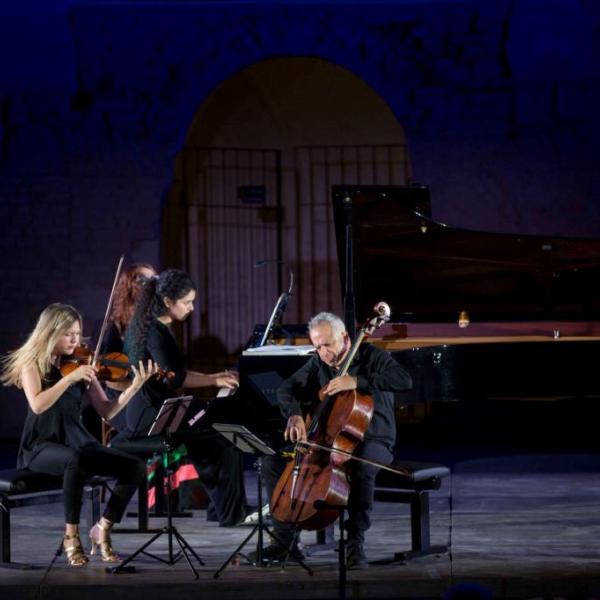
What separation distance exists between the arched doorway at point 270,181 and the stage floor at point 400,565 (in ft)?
14.1

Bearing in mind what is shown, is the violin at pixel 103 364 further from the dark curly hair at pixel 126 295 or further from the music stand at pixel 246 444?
the dark curly hair at pixel 126 295

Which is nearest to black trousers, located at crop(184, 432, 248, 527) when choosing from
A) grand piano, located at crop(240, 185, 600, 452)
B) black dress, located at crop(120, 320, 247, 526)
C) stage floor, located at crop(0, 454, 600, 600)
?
black dress, located at crop(120, 320, 247, 526)

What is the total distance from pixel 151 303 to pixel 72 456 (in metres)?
1.07

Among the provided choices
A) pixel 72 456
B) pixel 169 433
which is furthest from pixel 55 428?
pixel 169 433

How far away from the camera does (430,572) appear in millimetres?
5906

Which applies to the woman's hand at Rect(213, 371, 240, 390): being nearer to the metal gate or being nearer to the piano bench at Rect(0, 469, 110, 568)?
the piano bench at Rect(0, 469, 110, 568)

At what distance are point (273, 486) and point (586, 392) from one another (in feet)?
8.30

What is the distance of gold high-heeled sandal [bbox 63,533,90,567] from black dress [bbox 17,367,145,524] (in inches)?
3.7

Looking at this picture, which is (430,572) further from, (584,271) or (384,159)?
(384,159)

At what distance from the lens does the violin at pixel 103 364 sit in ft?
20.0

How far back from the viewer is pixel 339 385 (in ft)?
19.6

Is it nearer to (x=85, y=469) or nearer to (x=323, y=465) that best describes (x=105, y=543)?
(x=85, y=469)

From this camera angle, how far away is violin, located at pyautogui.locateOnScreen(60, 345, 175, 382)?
610cm

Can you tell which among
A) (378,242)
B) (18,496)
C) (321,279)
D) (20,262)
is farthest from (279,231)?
(18,496)
